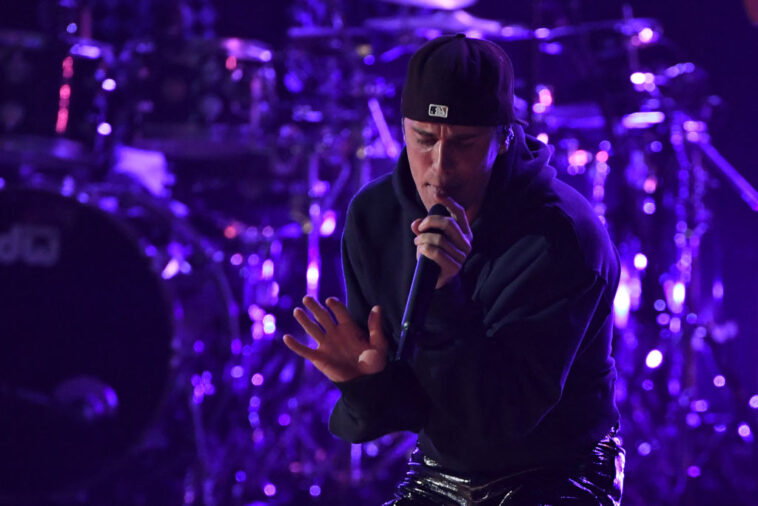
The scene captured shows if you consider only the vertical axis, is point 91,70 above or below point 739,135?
above

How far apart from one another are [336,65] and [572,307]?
438 centimetres

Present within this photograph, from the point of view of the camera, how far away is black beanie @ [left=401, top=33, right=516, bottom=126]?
221 centimetres

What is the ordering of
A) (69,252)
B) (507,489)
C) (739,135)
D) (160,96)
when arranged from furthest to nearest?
(739,135), (160,96), (69,252), (507,489)

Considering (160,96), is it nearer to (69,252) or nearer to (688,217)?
(69,252)

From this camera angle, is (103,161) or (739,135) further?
(739,135)

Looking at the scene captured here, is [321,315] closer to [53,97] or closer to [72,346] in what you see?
[72,346]

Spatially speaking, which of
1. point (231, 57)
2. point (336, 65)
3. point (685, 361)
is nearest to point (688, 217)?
point (685, 361)

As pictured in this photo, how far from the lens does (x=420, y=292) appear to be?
80.0 inches

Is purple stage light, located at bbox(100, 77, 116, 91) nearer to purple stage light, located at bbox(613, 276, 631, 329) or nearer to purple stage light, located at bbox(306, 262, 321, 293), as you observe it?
purple stage light, located at bbox(306, 262, 321, 293)

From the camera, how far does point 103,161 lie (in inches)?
220

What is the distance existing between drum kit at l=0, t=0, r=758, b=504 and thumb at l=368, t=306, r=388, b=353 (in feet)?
9.23

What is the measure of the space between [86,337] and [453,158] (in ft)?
12.2

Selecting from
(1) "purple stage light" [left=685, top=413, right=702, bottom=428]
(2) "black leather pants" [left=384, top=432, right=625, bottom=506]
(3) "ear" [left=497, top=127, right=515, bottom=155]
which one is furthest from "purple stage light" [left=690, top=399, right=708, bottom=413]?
(3) "ear" [left=497, top=127, right=515, bottom=155]

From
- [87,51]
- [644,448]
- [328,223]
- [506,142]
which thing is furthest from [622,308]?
[506,142]
